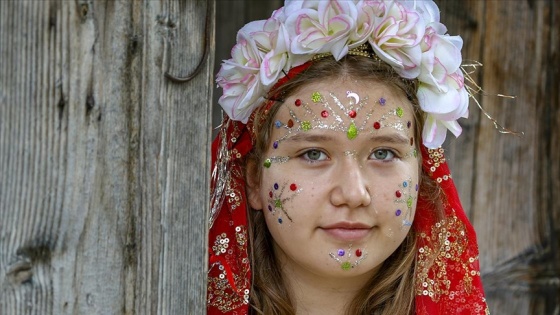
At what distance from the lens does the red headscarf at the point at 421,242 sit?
8.45 feet

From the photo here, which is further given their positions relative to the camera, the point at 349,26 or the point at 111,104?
the point at 349,26

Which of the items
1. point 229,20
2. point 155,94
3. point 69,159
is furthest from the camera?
point 229,20

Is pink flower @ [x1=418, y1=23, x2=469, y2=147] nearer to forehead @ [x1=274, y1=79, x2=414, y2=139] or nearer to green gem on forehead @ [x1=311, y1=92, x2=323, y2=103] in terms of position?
forehead @ [x1=274, y1=79, x2=414, y2=139]

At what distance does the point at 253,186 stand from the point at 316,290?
34cm

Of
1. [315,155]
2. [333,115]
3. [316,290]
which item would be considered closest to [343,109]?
[333,115]

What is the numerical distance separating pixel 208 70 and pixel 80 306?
0.55 m

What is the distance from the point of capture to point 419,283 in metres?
2.71

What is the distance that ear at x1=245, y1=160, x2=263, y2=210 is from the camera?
2650 mm

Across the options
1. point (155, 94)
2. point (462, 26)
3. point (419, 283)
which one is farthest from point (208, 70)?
point (462, 26)

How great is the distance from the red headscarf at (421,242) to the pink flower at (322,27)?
33 centimetres

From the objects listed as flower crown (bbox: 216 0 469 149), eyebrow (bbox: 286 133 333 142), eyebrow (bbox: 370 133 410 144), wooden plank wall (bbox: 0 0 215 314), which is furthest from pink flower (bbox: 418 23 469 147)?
wooden plank wall (bbox: 0 0 215 314)

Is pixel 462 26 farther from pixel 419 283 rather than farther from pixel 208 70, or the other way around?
pixel 208 70

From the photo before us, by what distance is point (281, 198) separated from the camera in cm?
247

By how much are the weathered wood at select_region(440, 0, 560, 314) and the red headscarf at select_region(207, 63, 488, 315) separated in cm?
80
